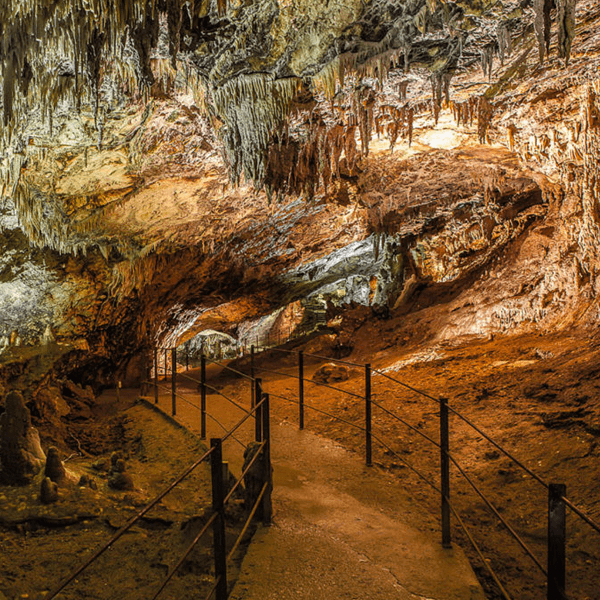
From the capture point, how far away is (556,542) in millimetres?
1821

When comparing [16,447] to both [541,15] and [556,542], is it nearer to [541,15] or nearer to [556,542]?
[556,542]

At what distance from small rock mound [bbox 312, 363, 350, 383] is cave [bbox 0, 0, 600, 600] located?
0.19 feet

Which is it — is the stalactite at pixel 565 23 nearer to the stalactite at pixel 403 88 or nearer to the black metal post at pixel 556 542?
the stalactite at pixel 403 88

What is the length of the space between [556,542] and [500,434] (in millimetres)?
3925

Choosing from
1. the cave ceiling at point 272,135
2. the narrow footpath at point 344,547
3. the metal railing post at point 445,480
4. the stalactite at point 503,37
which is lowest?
the narrow footpath at point 344,547

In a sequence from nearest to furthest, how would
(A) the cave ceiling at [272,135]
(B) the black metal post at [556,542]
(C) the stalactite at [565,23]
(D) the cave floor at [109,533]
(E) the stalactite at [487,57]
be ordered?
(B) the black metal post at [556,542] < (D) the cave floor at [109,533] < (C) the stalactite at [565,23] < (A) the cave ceiling at [272,135] < (E) the stalactite at [487,57]

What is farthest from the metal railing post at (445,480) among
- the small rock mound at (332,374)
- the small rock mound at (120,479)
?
the small rock mound at (332,374)

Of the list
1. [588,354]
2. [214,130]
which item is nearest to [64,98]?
[214,130]

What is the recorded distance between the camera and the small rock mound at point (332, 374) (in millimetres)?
9552

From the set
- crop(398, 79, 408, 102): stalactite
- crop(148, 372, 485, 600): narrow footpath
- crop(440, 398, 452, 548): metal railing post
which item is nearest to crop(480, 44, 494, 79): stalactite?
crop(398, 79, 408, 102): stalactite

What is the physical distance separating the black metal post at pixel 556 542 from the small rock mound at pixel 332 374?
767 centimetres

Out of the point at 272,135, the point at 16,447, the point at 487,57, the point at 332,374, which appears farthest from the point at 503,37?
the point at 16,447

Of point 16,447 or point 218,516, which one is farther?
point 16,447

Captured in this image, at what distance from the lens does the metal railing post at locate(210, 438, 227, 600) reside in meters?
2.23
